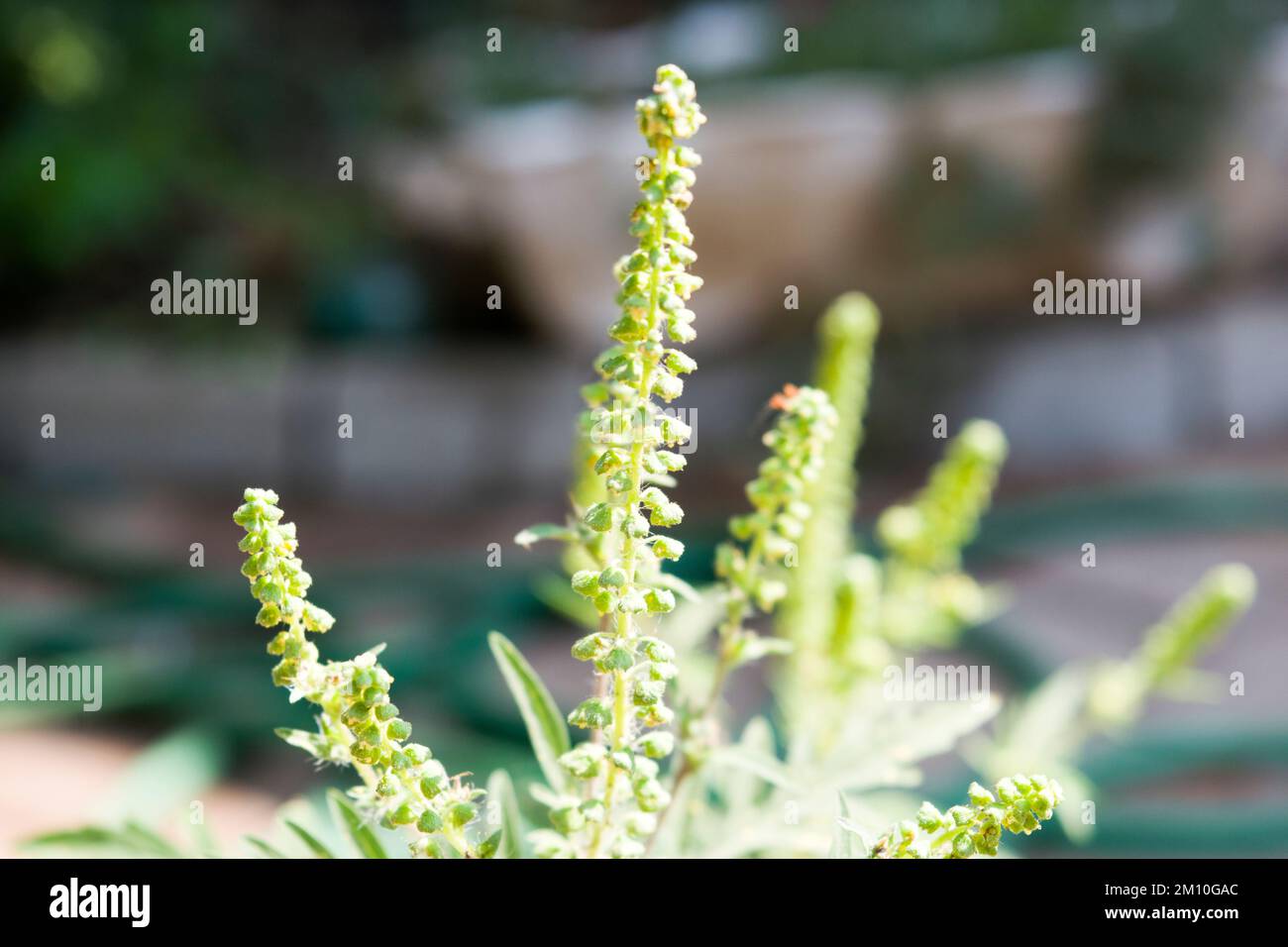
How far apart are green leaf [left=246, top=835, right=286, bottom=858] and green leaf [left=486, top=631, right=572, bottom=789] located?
11 centimetres

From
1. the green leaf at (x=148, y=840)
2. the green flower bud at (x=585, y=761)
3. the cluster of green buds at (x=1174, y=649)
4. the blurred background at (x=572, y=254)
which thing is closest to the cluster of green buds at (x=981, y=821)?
the green flower bud at (x=585, y=761)

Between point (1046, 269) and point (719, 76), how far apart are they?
1.16 m

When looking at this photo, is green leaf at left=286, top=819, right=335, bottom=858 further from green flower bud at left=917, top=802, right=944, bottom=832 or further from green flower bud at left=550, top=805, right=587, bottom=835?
green flower bud at left=917, top=802, right=944, bottom=832

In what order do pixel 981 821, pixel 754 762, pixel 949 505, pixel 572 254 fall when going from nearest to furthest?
pixel 981 821, pixel 754 762, pixel 949 505, pixel 572 254

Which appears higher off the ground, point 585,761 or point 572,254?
point 572,254

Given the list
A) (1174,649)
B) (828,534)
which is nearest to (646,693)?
(828,534)

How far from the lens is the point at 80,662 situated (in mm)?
2008

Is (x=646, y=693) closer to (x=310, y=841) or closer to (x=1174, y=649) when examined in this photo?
(x=310, y=841)

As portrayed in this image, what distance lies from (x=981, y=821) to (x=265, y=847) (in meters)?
0.27

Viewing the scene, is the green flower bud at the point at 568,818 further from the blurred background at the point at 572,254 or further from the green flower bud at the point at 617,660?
the blurred background at the point at 572,254

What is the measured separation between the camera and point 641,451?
0.42m

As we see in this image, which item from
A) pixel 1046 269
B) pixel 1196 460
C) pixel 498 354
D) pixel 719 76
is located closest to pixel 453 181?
pixel 498 354

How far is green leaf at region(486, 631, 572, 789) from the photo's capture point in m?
0.52
